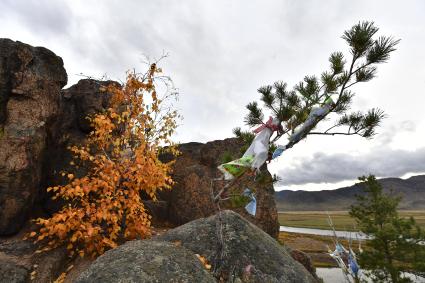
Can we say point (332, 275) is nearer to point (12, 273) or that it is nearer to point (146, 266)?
point (12, 273)

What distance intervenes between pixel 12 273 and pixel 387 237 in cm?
2825

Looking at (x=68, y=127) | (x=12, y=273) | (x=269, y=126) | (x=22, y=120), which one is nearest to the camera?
(x=269, y=126)

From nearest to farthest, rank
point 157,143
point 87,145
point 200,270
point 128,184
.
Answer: point 200,270, point 128,184, point 87,145, point 157,143

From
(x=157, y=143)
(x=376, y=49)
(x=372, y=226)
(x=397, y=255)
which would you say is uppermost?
(x=376, y=49)

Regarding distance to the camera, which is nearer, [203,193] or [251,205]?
[251,205]

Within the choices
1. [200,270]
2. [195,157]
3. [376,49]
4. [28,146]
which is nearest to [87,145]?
[28,146]

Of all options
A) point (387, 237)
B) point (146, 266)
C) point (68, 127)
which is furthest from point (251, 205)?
point (387, 237)

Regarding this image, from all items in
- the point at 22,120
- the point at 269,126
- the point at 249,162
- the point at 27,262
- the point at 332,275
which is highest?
the point at 22,120

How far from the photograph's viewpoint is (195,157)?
1945cm

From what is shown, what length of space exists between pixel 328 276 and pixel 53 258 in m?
54.2

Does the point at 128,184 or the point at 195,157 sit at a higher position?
the point at 195,157

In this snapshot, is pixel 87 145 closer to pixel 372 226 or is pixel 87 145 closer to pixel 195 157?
pixel 195 157

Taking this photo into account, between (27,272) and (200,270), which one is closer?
(200,270)

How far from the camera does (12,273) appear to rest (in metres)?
10.4
